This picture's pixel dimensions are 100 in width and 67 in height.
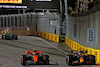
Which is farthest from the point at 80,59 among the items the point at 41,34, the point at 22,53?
the point at 41,34

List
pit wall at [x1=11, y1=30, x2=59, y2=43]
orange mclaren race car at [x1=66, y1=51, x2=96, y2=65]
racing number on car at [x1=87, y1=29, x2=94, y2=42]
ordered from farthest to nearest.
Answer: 1. pit wall at [x1=11, y1=30, x2=59, y2=43]
2. racing number on car at [x1=87, y1=29, x2=94, y2=42]
3. orange mclaren race car at [x1=66, y1=51, x2=96, y2=65]

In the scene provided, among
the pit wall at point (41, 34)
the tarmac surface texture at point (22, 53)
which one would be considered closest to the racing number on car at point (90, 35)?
the tarmac surface texture at point (22, 53)

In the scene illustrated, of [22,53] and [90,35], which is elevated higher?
[90,35]

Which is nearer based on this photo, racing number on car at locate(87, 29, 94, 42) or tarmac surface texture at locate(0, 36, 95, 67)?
tarmac surface texture at locate(0, 36, 95, 67)

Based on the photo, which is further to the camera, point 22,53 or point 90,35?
point 22,53

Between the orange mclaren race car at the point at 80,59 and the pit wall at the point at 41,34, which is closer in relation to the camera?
the orange mclaren race car at the point at 80,59

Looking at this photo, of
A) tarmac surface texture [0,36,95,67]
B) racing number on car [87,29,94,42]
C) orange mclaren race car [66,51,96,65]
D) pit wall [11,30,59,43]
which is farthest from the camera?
pit wall [11,30,59,43]

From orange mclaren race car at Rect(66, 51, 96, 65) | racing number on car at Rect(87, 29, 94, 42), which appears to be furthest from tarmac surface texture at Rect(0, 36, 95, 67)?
racing number on car at Rect(87, 29, 94, 42)

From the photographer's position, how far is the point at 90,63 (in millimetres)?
14523

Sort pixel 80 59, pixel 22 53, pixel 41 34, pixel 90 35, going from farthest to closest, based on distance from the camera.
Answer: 1. pixel 41 34
2. pixel 22 53
3. pixel 90 35
4. pixel 80 59

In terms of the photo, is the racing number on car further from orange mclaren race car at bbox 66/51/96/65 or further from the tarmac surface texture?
orange mclaren race car at bbox 66/51/96/65

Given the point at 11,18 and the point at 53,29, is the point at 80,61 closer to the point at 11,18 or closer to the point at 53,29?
the point at 53,29

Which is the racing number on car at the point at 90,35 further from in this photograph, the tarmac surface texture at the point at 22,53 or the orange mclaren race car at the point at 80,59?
the orange mclaren race car at the point at 80,59

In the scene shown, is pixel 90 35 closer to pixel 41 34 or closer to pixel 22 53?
pixel 22 53
